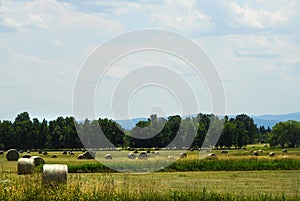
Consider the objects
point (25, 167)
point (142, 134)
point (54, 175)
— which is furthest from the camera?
point (142, 134)

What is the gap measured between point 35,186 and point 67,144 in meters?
103

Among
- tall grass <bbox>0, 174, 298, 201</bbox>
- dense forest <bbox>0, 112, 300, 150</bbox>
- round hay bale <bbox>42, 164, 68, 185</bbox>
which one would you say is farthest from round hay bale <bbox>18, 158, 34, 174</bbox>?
dense forest <bbox>0, 112, 300, 150</bbox>

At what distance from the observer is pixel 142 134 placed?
9750 centimetres

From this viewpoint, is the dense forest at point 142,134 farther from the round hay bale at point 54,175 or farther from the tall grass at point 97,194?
the tall grass at point 97,194

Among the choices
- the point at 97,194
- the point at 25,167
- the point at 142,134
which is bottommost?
the point at 97,194

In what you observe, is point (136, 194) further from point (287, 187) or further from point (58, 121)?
point (58, 121)

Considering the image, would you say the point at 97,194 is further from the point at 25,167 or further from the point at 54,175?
the point at 25,167

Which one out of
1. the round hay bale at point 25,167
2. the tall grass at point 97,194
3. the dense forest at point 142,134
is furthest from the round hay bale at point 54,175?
the dense forest at point 142,134

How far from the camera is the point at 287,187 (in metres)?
24.0

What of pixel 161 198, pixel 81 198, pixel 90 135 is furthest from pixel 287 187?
pixel 90 135

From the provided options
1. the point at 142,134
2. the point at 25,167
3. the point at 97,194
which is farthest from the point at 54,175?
the point at 142,134

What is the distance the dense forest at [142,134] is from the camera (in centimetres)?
10238

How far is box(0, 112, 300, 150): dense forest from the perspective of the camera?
102375 millimetres

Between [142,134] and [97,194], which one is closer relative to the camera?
[97,194]
